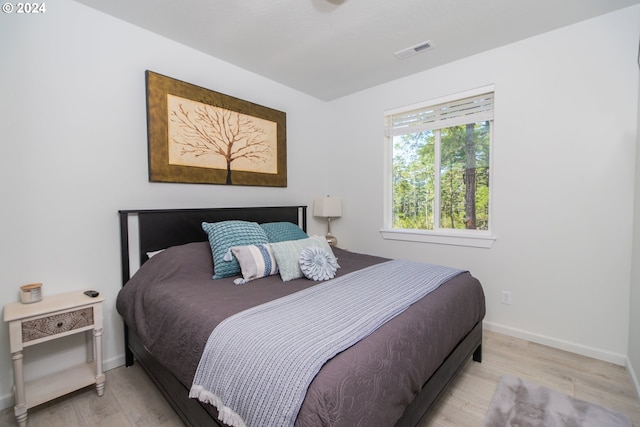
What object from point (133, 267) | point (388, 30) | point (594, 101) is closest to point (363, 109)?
point (388, 30)

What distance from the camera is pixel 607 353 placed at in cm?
214

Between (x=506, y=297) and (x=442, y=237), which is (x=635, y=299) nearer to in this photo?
(x=506, y=297)

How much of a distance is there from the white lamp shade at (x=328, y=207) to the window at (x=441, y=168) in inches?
23.8

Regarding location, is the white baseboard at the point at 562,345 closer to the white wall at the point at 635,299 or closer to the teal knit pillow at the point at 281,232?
the white wall at the point at 635,299

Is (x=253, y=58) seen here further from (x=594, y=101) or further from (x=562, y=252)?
(x=562, y=252)

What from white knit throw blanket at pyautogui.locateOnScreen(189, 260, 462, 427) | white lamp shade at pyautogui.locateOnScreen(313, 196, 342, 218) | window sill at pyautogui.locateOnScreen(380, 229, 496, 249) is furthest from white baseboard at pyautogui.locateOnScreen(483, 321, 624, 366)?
white lamp shade at pyautogui.locateOnScreen(313, 196, 342, 218)

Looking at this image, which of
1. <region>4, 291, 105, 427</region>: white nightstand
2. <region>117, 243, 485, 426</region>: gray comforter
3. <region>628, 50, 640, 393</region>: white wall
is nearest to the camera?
<region>117, 243, 485, 426</region>: gray comforter

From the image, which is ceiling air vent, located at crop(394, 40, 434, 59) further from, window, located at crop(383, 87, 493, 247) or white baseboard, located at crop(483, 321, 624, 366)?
white baseboard, located at crop(483, 321, 624, 366)

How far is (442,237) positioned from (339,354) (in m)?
2.26

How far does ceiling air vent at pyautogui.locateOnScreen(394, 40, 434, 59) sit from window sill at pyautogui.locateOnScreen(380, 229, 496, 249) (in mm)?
1762

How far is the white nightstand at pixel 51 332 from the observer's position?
1.51m

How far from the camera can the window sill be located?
2.68m

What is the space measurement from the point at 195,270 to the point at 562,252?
2873 millimetres

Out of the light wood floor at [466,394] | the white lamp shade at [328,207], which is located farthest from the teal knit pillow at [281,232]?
the light wood floor at [466,394]
